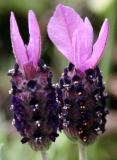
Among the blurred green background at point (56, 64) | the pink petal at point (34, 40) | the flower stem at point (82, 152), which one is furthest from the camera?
the blurred green background at point (56, 64)

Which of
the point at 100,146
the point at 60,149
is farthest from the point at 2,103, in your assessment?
the point at 60,149

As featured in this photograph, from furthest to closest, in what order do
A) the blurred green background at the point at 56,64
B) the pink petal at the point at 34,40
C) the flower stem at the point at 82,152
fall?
the blurred green background at the point at 56,64 < the flower stem at the point at 82,152 < the pink petal at the point at 34,40

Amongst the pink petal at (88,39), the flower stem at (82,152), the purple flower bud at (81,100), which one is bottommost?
the flower stem at (82,152)

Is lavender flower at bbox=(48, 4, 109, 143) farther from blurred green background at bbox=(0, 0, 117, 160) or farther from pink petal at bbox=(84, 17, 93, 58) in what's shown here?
blurred green background at bbox=(0, 0, 117, 160)

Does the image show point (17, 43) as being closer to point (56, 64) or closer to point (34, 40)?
point (34, 40)

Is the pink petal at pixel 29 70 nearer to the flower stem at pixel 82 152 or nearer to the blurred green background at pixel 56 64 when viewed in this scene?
the flower stem at pixel 82 152

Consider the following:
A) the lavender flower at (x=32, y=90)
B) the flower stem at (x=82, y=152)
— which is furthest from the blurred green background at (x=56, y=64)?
the lavender flower at (x=32, y=90)

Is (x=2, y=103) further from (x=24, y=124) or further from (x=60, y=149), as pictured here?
(x=24, y=124)

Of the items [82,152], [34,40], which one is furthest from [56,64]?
[34,40]

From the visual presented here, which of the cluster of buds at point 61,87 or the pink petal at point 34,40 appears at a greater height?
the pink petal at point 34,40
